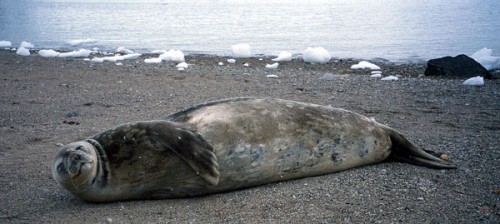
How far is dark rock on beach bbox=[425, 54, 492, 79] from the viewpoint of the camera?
945 centimetres

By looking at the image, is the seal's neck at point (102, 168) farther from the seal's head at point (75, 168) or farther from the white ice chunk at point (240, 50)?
the white ice chunk at point (240, 50)

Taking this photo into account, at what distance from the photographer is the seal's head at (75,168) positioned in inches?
122

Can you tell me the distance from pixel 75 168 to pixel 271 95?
15.3 feet

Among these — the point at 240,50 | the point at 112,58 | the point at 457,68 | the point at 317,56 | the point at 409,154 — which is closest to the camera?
the point at 409,154

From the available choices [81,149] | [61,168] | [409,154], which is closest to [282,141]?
[409,154]

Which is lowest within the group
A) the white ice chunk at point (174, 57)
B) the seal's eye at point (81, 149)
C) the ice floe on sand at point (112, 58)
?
the ice floe on sand at point (112, 58)

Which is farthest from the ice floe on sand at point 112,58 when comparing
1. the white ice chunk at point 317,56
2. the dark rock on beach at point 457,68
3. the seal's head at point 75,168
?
the seal's head at point 75,168

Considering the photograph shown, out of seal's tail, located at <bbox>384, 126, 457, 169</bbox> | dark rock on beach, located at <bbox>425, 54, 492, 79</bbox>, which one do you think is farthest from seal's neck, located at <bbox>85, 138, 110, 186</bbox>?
dark rock on beach, located at <bbox>425, 54, 492, 79</bbox>

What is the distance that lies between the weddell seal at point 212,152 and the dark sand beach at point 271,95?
0.28 feet

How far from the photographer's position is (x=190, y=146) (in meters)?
3.24

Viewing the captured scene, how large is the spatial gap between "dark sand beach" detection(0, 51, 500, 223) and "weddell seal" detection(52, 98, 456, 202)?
0.28 ft

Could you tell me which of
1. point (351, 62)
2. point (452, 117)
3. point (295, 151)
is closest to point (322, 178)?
point (295, 151)

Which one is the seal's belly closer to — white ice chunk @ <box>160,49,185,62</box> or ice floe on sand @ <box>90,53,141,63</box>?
white ice chunk @ <box>160,49,185,62</box>

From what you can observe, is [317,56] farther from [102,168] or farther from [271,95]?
[102,168]
